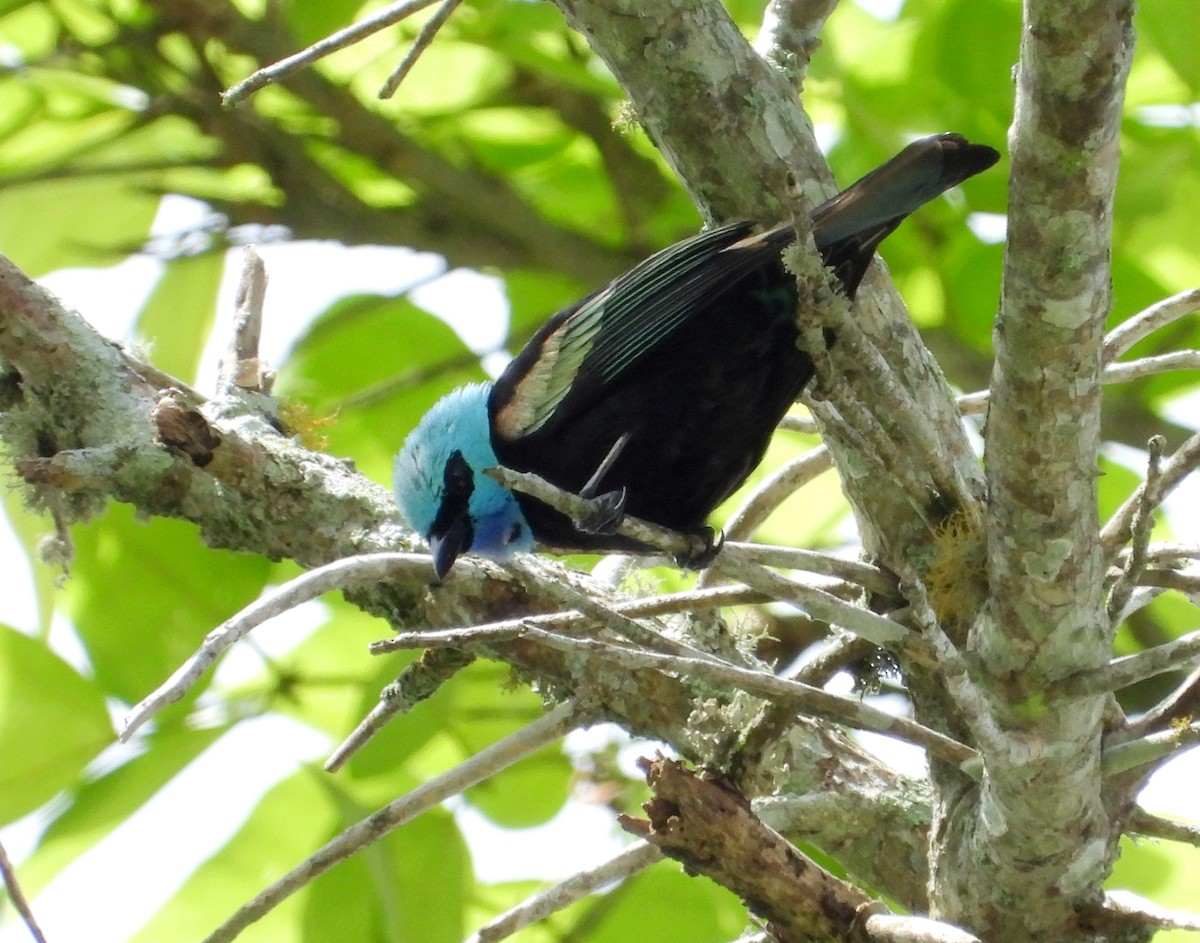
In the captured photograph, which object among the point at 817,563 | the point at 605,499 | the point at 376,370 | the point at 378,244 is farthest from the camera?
the point at 378,244

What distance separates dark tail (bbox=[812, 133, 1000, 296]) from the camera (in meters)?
2.58

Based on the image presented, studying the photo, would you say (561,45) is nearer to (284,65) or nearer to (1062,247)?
(284,65)

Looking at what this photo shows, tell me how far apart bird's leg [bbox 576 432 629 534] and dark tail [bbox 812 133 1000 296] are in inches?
25.8

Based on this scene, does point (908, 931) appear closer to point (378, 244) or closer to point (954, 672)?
point (954, 672)

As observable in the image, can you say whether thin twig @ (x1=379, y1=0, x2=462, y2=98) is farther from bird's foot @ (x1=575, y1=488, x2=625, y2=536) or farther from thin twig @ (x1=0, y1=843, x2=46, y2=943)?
thin twig @ (x1=0, y1=843, x2=46, y2=943)

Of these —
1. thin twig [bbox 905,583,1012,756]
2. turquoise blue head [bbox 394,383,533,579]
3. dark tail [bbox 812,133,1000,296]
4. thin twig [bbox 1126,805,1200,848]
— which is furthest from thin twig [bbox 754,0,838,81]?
thin twig [bbox 1126,805,1200,848]

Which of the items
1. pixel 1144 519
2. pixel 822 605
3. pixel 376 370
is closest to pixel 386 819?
pixel 822 605

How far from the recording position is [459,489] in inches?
122

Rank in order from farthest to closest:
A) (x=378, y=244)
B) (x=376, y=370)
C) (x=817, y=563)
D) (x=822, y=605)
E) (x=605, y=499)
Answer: (x=378, y=244) < (x=376, y=370) < (x=605, y=499) < (x=817, y=563) < (x=822, y=605)

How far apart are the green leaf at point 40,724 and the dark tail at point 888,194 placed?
207cm

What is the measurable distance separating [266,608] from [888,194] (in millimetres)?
1462

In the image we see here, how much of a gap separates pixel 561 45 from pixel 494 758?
2790 mm

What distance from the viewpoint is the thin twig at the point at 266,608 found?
174cm

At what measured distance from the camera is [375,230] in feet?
15.0
